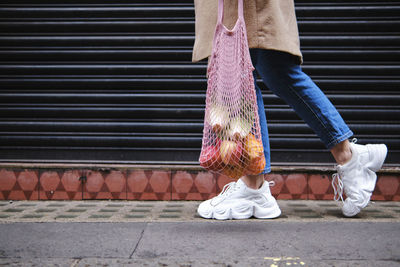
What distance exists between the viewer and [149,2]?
2.88 metres

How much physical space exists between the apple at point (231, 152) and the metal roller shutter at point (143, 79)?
1.16m

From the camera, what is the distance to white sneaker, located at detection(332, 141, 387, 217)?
6.20ft

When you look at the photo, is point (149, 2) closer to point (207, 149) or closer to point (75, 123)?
point (75, 123)

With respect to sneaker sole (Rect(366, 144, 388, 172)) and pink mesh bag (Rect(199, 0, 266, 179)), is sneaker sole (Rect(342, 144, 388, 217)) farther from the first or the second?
pink mesh bag (Rect(199, 0, 266, 179))

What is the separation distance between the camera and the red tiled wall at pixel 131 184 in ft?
8.22

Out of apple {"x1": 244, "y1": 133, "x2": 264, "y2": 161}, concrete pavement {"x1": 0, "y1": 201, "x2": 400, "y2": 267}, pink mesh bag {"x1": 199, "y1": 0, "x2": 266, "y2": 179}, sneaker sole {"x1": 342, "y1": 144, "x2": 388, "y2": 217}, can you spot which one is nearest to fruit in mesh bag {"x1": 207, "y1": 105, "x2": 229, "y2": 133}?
pink mesh bag {"x1": 199, "y1": 0, "x2": 266, "y2": 179}

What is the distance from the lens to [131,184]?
8.34 feet

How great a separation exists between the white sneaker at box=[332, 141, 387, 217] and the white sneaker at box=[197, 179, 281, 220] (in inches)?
16.3

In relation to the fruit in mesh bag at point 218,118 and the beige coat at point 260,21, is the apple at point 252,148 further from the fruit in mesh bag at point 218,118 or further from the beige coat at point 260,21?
the beige coat at point 260,21

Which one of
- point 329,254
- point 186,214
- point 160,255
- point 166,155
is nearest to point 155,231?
point 160,255

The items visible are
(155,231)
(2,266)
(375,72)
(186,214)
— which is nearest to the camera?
(2,266)

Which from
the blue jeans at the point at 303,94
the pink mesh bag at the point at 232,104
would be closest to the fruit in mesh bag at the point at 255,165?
the pink mesh bag at the point at 232,104

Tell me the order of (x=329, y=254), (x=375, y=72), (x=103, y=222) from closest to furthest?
1. (x=329, y=254)
2. (x=103, y=222)
3. (x=375, y=72)

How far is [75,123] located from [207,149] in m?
1.57
